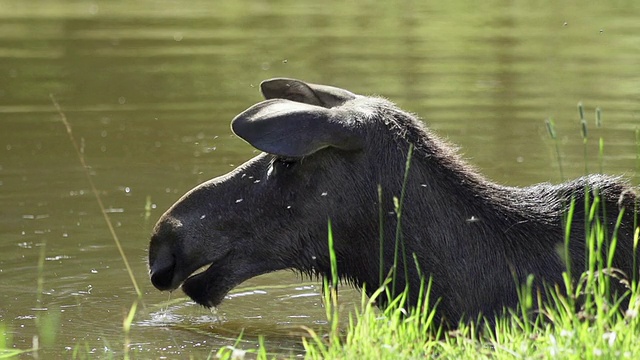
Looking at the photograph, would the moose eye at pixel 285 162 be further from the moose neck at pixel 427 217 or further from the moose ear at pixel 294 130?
the moose neck at pixel 427 217

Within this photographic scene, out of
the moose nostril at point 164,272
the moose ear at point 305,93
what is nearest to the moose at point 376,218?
the moose nostril at point 164,272

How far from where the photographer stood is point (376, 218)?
6.62m

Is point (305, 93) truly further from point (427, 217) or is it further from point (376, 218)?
point (427, 217)

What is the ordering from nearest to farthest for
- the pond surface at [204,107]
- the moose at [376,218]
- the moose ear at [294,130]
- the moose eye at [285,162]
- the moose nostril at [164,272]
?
the moose ear at [294,130] → the moose at [376,218] → the moose eye at [285,162] → the moose nostril at [164,272] → the pond surface at [204,107]

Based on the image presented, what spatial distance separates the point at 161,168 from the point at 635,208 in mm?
7016

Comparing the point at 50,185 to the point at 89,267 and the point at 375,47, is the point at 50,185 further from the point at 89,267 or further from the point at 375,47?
the point at 375,47

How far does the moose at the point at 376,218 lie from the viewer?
6480 mm

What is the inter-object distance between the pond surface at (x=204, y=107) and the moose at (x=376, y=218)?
2.15 ft

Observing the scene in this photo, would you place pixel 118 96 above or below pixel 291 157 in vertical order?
above

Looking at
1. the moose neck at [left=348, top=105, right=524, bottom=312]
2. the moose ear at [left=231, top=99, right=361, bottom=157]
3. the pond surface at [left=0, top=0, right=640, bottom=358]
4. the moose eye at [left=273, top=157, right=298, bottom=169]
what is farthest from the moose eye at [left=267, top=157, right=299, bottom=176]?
the pond surface at [left=0, top=0, right=640, bottom=358]

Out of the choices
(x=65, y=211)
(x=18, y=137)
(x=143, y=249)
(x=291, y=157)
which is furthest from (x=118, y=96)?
(x=291, y=157)

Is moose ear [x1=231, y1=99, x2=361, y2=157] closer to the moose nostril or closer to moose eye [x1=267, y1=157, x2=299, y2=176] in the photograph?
moose eye [x1=267, y1=157, x2=299, y2=176]

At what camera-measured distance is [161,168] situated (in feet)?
41.9

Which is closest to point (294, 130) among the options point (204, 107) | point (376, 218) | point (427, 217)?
point (376, 218)
